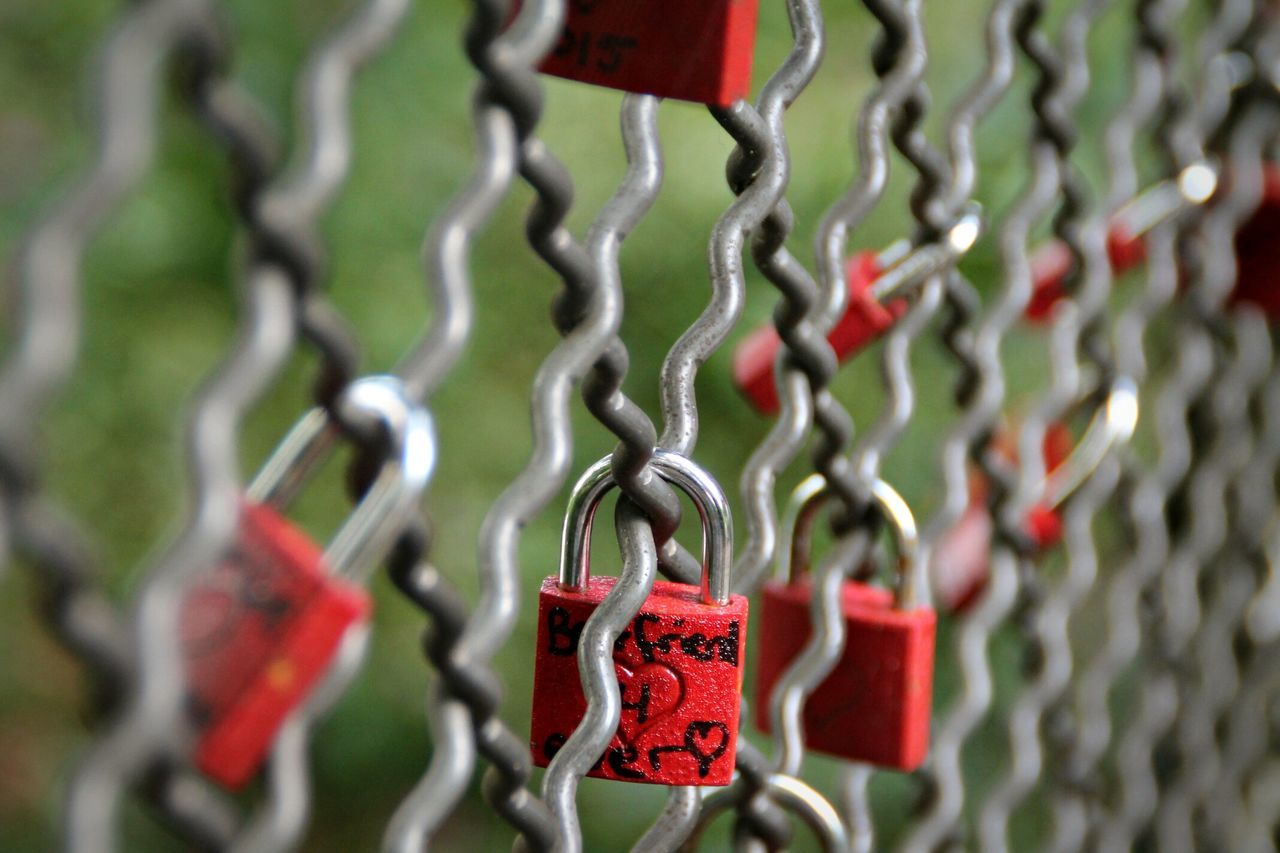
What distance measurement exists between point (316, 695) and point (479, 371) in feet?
5.61

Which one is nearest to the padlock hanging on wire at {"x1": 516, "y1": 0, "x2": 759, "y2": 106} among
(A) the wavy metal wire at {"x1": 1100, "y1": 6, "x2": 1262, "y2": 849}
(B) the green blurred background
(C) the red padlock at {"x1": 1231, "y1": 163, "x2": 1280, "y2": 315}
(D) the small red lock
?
(D) the small red lock

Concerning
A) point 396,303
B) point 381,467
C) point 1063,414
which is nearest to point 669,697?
point 381,467

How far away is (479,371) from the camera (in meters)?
2.11

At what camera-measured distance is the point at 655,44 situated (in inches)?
21.3

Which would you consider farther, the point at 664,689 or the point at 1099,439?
the point at 1099,439

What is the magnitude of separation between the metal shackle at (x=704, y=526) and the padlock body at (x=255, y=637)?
0.18 metres

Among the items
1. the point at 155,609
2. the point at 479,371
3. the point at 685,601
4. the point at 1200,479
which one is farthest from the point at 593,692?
the point at 479,371

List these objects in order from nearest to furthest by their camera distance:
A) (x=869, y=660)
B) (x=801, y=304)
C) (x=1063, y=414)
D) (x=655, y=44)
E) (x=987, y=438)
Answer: (x=655, y=44), (x=801, y=304), (x=869, y=660), (x=987, y=438), (x=1063, y=414)

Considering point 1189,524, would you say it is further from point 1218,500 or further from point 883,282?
point 883,282

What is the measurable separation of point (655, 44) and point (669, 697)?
0.27 metres

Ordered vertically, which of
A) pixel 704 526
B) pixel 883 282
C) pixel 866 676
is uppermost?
pixel 883 282

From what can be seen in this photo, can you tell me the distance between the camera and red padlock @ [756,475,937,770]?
74 cm

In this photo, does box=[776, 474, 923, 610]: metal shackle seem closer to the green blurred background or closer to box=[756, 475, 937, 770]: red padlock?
box=[756, 475, 937, 770]: red padlock

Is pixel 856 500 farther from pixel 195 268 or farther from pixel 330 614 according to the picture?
pixel 195 268
